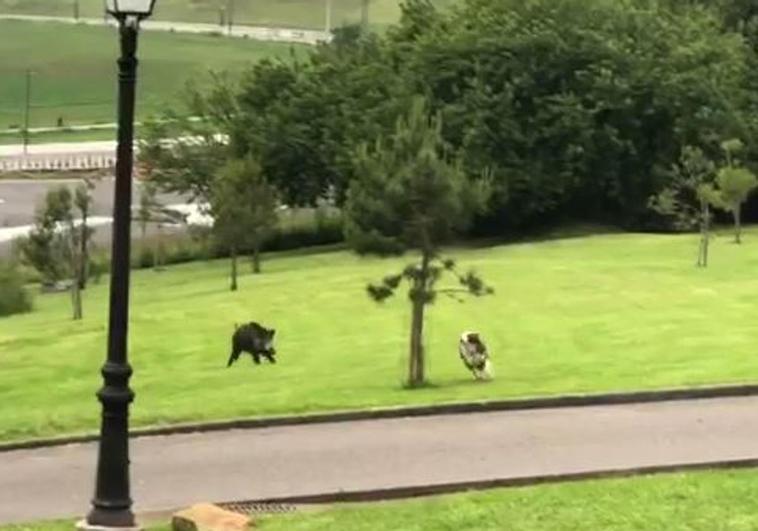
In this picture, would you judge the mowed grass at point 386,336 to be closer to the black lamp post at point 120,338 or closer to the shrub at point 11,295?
the shrub at point 11,295

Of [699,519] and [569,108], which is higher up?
[569,108]

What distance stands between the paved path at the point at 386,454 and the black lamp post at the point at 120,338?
2.14 metres

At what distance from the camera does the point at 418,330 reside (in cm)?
2150

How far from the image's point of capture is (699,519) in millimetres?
11188

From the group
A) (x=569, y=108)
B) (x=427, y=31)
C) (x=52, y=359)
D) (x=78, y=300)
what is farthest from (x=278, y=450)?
(x=427, y=31)

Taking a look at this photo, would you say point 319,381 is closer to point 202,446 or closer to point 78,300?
point 202,446

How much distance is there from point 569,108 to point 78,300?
1995 cm

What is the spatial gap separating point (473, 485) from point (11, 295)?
31773 millimetres

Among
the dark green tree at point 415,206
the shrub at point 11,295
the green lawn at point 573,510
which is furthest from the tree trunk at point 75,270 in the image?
the green lawn at point 573,510

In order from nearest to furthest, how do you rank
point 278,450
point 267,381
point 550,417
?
point 278,450
point 550,417
point 267,381

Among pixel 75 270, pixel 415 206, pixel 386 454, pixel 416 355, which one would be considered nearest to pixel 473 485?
pixel 386 454

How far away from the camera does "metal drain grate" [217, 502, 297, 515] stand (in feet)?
41.9

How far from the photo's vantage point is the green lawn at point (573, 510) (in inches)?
439

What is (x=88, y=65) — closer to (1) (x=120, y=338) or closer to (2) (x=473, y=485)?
→ (2) (x=473, y=485)
